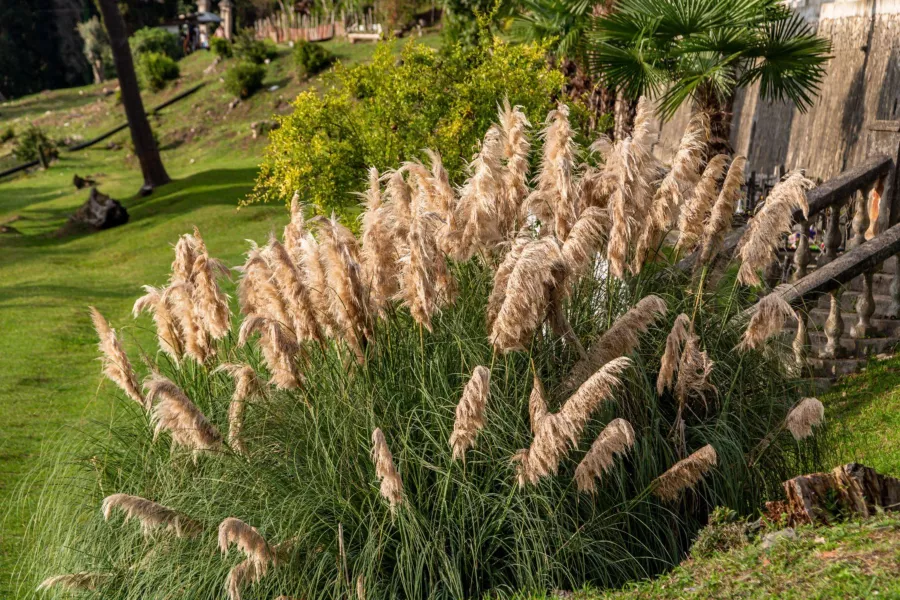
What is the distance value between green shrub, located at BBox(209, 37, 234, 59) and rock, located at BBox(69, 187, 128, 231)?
21.8 m

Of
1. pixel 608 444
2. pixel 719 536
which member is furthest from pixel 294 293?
pixel 719 536

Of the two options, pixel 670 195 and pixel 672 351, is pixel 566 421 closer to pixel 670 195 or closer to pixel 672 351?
pixel 672 351

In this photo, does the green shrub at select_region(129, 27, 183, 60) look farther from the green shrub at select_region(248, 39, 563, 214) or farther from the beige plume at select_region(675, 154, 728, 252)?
the beige plume at select_region(675, 154, 728, 252)

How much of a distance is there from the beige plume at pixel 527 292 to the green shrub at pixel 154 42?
49.9 m

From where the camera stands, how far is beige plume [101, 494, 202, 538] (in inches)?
182

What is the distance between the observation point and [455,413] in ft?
16.4

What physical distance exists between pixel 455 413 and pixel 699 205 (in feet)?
6.78

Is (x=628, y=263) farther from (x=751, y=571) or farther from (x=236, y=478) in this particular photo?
(x=236, y=478)

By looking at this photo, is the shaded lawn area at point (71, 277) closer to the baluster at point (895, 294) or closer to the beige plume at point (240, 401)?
the beige plume at point (240, 401)

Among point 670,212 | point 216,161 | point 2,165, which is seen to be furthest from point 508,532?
point 2,165

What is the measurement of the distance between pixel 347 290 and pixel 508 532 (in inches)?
60.1

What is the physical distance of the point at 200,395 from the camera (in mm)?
6602

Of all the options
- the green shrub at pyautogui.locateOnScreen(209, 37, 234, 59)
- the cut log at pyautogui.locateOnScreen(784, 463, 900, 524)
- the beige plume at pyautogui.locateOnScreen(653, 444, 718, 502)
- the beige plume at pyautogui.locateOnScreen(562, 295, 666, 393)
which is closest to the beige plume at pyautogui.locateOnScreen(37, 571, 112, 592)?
the beige plume at pyautogui.locateOnScreen(562, 295, 666, 393)

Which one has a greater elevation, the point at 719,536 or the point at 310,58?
the point at 719,536
